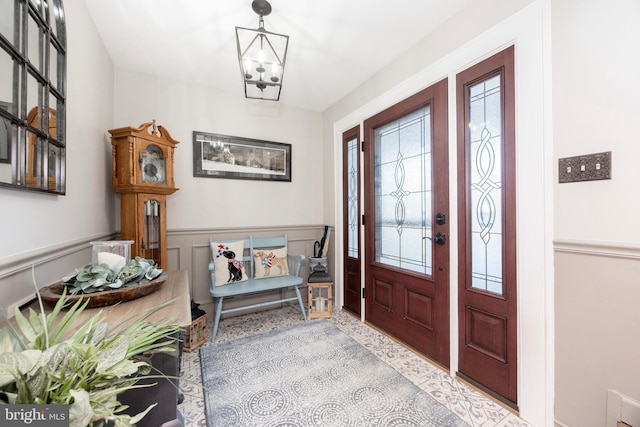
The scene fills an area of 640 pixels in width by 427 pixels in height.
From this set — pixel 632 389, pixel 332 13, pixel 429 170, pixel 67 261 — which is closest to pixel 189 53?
pixel 332 13

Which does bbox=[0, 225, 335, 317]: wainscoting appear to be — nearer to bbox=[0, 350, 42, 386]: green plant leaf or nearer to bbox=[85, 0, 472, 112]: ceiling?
bbox=[0, 350, 42, 386]: green plant leaf

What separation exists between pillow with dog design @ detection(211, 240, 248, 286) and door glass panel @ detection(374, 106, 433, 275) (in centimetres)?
145

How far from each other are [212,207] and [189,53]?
1.47m

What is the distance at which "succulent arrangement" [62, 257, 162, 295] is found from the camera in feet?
3.30

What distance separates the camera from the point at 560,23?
1.33 meters

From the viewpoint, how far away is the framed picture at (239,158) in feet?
9.17

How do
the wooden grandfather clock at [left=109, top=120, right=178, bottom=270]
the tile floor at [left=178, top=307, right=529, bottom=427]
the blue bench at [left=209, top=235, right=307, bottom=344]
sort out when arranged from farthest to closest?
1. the blue bench at [left=209, top=235, right=307, bottom=344]
2. the wooden grandfather clock at [left=109, top=120, right=178, bottom=270]
3. the tile floor at [left=178, top=307, right=529, bottom=427]

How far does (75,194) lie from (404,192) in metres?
2.36

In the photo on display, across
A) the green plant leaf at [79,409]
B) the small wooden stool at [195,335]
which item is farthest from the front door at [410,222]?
the green plant leaf at [79,409]

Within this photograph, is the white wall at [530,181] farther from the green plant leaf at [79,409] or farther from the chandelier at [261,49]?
the green plant leaf at [79,409]

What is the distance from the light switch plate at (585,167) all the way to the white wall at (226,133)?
251cm

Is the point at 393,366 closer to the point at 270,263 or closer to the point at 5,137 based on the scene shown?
the point at 270,263

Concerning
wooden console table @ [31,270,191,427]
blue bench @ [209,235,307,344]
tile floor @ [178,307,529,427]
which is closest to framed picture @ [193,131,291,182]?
blue bench @ [209,235,307,344]

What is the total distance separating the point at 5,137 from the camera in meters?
0.91
